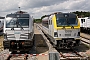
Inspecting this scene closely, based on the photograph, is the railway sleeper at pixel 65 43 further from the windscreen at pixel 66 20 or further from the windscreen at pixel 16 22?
the windscreen at pixel 16 22

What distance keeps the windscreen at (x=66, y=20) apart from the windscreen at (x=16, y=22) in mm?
2429

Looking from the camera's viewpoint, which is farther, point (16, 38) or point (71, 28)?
point (71, 28)

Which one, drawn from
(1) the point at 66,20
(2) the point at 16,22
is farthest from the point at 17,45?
(1) the point at 66,20

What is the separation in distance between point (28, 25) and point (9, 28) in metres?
1.32

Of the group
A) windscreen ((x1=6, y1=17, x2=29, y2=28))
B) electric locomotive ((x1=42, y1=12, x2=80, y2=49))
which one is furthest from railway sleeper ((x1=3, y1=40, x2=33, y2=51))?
electric locomotive ((x1=42, y1=12, x2=80, y2=49))

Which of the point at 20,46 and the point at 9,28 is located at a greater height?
the point at 9,28

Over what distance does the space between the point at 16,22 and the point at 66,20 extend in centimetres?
374

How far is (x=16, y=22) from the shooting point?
14.5m

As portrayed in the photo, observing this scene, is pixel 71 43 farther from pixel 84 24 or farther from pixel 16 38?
pixel 84 24

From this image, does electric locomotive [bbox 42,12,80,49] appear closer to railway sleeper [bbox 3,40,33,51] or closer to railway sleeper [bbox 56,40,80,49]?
railway sleeper [bbox 56,40,80,49]

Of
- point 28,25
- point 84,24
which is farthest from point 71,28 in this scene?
point 84,24

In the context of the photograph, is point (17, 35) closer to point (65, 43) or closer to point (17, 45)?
point (17, 45)

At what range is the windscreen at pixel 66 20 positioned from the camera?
15.3 metres

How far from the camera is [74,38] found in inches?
595
